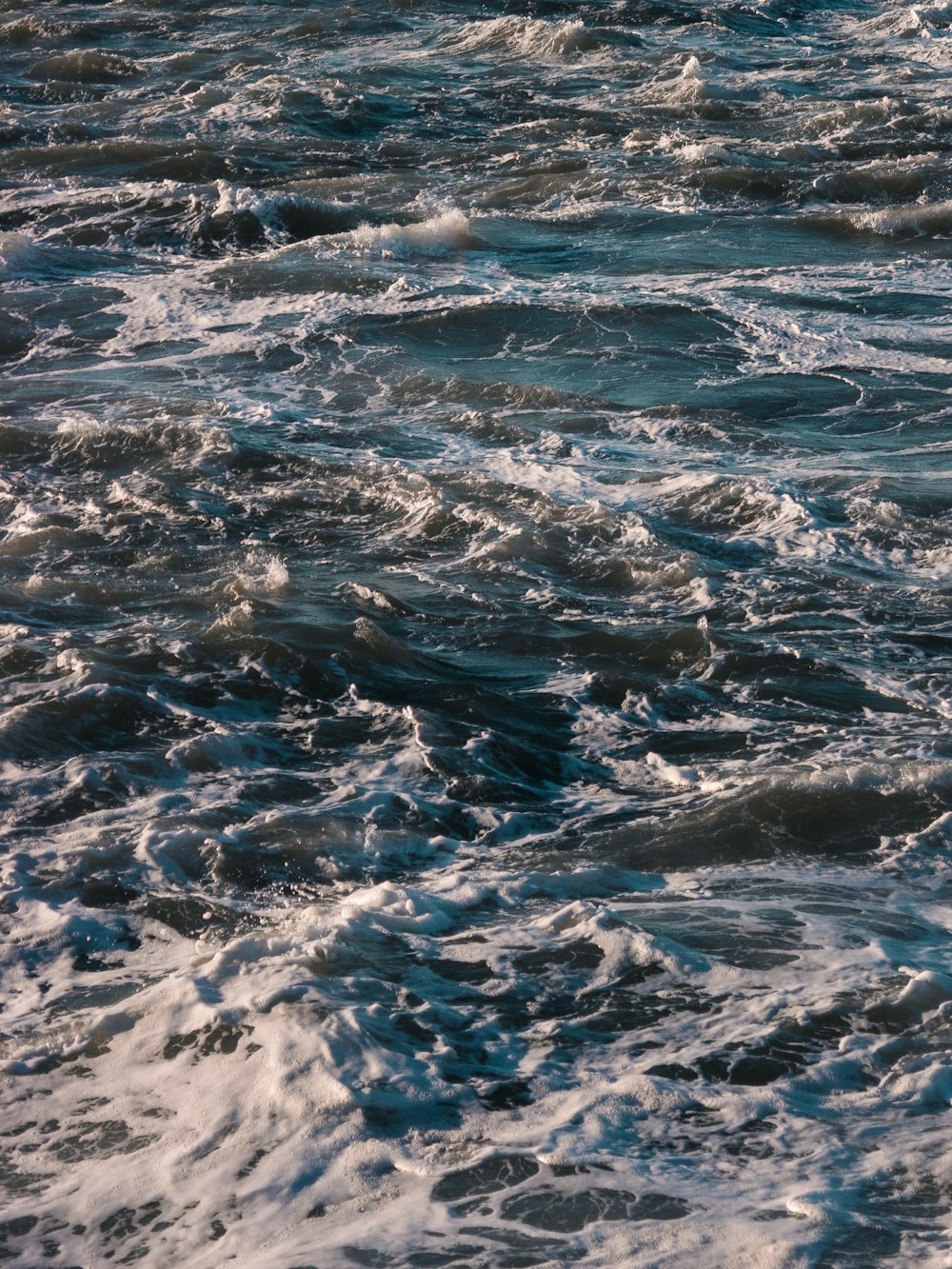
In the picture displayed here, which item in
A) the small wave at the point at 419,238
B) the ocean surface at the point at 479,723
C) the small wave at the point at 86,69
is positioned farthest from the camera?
the small wave at the point at 86,69

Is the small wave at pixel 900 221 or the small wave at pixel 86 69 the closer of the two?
the small wave at pixel 900 221

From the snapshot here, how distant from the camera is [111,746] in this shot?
6848mm

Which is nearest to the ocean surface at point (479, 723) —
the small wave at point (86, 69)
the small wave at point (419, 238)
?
the small wave at point (419, 238)

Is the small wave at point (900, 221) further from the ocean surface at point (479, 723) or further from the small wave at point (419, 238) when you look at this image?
the small wave at point (419, 238)

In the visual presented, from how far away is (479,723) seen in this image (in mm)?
7059

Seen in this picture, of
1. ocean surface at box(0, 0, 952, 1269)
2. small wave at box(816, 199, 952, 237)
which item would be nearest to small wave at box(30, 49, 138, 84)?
ocean surface at box(0, 0, 952, 1269)

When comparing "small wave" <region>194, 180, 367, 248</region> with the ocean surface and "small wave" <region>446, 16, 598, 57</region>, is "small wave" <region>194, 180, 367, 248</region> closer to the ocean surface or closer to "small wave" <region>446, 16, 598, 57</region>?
the ocean surface

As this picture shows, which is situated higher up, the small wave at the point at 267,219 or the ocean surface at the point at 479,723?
the small wave at the point at 267,219

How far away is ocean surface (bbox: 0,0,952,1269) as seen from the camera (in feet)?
14.3

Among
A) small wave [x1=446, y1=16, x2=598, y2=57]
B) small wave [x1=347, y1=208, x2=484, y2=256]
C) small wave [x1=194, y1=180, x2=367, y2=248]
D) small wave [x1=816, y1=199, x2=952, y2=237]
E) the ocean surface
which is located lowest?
the ocean surface

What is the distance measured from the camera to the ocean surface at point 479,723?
434 centimetres

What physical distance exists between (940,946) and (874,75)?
63.7ft

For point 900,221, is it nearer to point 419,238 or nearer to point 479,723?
point 419,238

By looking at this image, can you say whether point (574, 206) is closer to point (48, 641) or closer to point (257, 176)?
point (257, 176)
